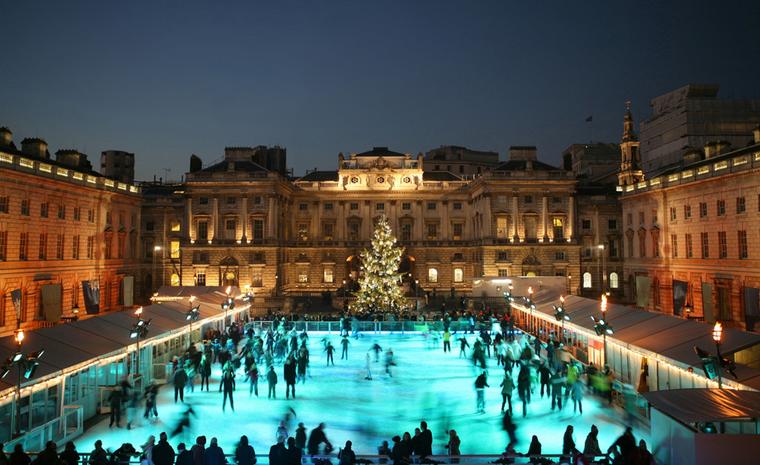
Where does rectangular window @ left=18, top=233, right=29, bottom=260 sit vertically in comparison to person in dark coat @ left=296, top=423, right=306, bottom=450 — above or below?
above

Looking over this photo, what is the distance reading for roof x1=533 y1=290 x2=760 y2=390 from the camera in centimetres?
1595

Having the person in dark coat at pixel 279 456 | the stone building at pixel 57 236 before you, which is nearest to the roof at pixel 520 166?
the stone building at pixel 57 236

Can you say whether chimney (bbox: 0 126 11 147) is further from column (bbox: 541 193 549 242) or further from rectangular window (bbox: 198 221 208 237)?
column (bbox: 541 193 549 242)

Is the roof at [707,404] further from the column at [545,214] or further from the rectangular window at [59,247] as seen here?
the column at [545,214]

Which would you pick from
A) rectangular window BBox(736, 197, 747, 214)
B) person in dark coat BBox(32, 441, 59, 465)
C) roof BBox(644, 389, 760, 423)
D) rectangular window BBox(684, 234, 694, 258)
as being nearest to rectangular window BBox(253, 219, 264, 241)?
rectangular window BBox(684, 234, 694, 258)

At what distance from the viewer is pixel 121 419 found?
17.2 m

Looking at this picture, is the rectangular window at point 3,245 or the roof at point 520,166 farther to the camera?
the roof at point 520,166

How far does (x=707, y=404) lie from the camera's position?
1155cm

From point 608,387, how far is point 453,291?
35351mm

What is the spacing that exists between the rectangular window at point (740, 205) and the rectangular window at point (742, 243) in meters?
1.38

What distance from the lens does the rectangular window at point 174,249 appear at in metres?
58.7

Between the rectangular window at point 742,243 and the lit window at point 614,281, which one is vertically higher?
the rectangular window at point 742,243

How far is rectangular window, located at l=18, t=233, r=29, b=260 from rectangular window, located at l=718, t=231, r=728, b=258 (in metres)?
45.0

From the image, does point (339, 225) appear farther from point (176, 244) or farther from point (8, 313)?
point (8, 313)
